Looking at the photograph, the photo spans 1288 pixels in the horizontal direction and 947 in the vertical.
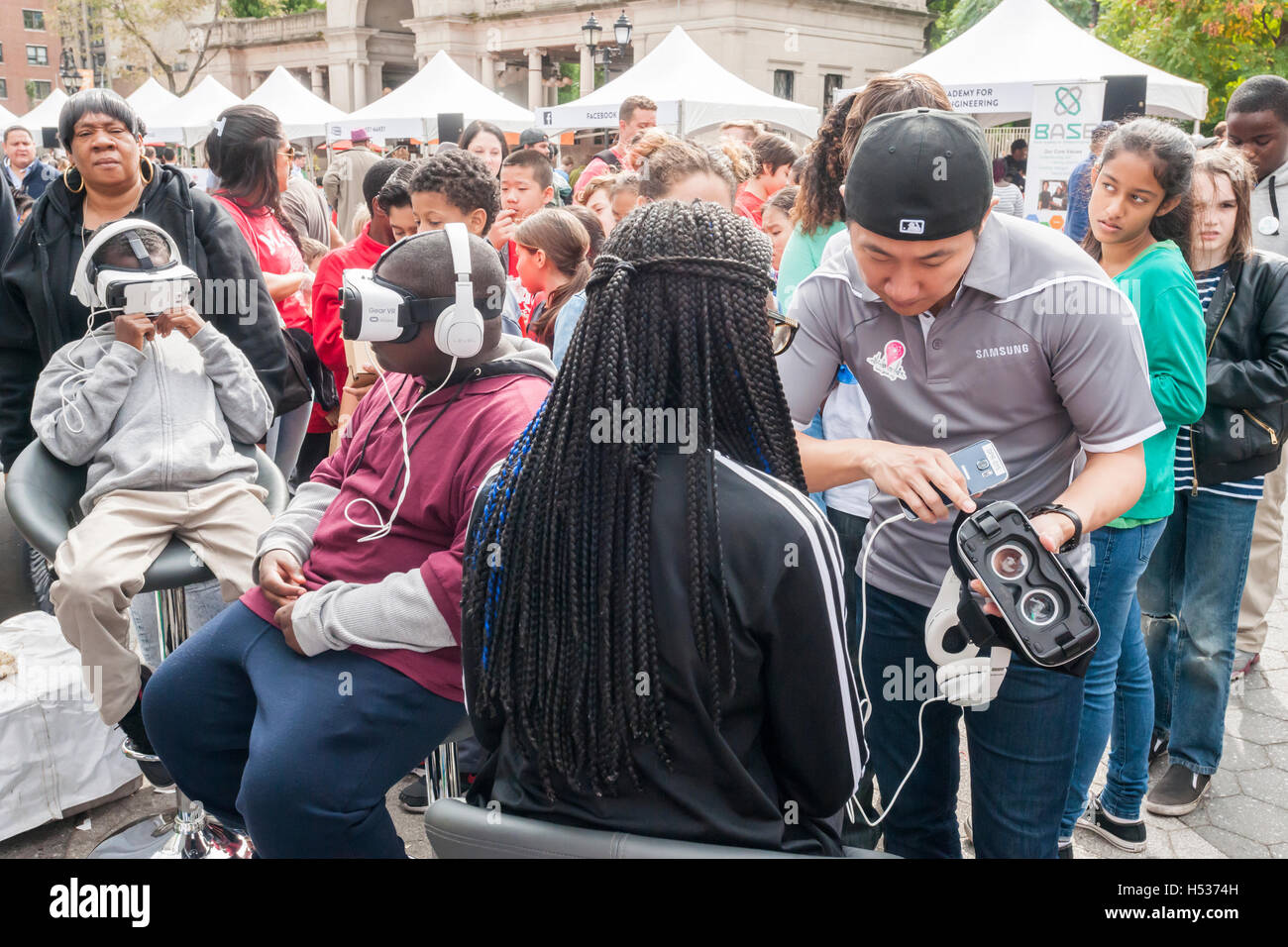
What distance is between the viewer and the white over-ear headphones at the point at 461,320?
218 cm

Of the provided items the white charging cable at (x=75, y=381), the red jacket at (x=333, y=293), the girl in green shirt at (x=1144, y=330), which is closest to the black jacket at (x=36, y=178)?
the red jacket at (x=333, y=293)

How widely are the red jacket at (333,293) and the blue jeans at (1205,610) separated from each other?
3147mm

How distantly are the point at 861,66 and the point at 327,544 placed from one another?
39259mm

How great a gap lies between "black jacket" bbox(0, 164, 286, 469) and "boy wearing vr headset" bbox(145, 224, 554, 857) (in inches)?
48.1

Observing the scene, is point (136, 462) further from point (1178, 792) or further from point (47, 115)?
point (47, 115)

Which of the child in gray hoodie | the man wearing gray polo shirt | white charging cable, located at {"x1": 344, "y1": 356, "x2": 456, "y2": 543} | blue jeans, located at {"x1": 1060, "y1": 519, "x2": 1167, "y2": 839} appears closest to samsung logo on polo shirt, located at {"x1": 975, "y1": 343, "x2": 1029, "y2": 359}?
the man wearing gray polo shirt

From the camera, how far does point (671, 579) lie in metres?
1.48

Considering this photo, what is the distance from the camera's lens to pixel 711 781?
60.6 inches

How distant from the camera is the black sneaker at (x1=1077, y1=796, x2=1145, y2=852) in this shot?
308cm

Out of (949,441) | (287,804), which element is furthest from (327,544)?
(949,441)

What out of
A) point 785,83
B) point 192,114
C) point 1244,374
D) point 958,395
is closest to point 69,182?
point 958,395

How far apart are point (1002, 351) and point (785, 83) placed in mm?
36381
